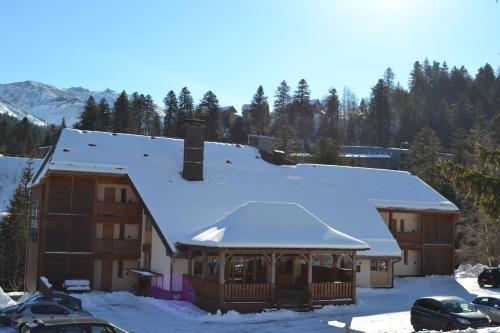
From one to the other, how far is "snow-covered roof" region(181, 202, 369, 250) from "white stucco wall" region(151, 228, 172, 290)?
2542 millimetres

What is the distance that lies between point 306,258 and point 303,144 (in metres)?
93.9

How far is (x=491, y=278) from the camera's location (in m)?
40.1

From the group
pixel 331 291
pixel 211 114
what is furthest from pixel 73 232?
pixel 211 114

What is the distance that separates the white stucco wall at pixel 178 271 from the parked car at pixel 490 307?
14.2 m

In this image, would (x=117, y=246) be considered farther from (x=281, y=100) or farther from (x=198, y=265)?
(x=281, y=100)

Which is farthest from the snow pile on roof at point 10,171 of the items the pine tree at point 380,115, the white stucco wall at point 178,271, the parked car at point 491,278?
the parked car at point 491,278

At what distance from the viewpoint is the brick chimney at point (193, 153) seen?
3691cm

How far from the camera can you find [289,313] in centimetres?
2781

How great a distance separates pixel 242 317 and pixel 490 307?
10.7 m

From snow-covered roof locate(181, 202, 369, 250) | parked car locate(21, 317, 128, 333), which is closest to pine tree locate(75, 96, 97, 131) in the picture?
snow-covered roof locate(181, 202, 369, 250)

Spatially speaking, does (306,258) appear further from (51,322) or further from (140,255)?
(51,322)

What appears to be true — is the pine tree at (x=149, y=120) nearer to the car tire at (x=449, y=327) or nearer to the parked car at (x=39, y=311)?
the parked car at (x=39, y=311)

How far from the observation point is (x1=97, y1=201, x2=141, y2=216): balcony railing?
117 ft

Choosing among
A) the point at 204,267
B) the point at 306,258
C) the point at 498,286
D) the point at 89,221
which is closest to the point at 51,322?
the point at 204,267
